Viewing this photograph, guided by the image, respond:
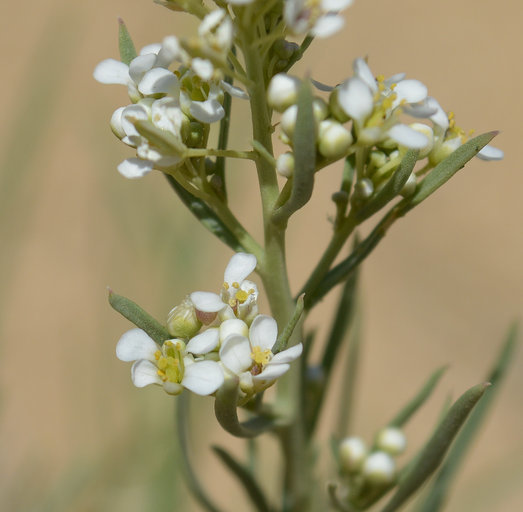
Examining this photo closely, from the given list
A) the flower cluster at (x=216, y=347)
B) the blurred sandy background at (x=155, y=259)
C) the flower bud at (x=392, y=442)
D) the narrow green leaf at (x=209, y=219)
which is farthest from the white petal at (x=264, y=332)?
the blurred sandy background at (x=155, y=259)

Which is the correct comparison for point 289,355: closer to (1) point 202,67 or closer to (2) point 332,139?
(2) point 332,139

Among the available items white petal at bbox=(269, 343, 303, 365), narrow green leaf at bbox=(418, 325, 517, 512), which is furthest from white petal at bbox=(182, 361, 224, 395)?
narrow green leaf at bbox=(418, 325, 517, 512)

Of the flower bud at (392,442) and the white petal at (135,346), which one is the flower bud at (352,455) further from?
the white petal at (135,346)

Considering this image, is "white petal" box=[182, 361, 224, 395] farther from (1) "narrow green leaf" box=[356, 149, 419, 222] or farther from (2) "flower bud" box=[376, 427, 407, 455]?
(2) "flower bud" box=[376, 427, 407, 455]

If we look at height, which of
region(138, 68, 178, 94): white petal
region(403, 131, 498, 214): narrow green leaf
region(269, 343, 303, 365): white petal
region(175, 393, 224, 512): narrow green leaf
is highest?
region(138, 68, 178, 94): white petal

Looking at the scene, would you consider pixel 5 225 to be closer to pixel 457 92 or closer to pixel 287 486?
pixel 287 486

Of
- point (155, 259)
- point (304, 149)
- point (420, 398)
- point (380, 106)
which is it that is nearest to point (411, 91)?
point (380, 106)
